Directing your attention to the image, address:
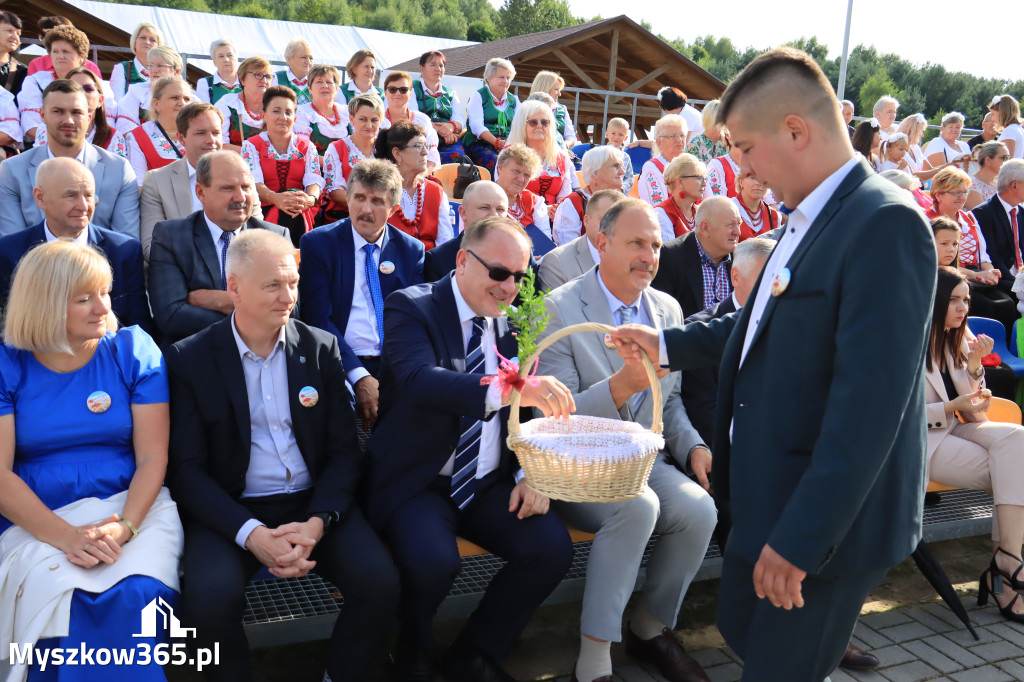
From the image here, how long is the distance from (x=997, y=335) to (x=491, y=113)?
515 cm

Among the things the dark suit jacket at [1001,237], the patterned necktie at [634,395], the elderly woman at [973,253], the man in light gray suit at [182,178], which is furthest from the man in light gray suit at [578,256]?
the dark suit jacket at [1001,237]

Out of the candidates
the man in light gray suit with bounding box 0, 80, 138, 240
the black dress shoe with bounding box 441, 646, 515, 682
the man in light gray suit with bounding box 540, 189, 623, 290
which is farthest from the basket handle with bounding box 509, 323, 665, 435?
the man in light gray suit with bounding box 0, 80, 138, 240

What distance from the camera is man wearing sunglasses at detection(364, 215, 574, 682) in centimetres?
304

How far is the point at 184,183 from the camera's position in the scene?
15.8 ft

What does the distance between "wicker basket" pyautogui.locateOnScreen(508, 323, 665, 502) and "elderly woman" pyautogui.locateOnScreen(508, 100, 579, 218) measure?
14.5 ft

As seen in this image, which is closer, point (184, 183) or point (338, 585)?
point (338, 585)

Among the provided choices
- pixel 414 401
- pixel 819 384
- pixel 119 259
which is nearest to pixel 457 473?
pixel 414 401

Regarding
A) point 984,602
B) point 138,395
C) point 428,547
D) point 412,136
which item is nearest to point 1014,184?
point 984,602

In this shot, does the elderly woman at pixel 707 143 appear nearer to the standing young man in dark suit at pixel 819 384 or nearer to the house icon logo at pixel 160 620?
the standing young man in dark suit at pixel 819 384

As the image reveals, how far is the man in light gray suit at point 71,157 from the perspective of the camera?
4.41 m

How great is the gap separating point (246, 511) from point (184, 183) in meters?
2.60

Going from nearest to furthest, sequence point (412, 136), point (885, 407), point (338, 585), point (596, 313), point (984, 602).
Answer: point (885, 407) < point (338, 585) < point (596, 313) < point (984, 602) < point (412, 136)

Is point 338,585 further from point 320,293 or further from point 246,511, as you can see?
point 320,293

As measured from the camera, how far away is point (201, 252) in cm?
407
